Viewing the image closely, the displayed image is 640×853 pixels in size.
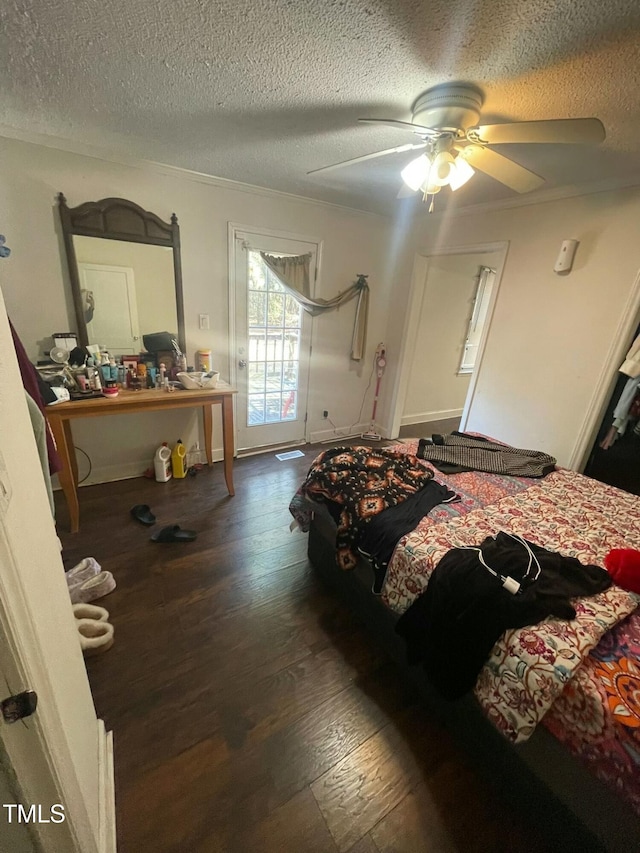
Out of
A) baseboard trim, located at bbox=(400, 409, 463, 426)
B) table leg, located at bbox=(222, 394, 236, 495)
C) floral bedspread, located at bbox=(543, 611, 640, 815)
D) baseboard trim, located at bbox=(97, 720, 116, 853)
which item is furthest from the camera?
baseboard trim, located at bbox=(400, 409, 463, 426)

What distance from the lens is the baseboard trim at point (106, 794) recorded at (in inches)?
36.7

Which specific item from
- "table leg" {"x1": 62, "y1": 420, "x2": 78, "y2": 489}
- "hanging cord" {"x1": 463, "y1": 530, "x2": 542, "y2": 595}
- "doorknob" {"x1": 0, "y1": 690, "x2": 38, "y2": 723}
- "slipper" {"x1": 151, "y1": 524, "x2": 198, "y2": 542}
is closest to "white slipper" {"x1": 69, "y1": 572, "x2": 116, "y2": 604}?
"slipper" {"x1": 151, "y1": 524, "x2": 198, "y2": 542}

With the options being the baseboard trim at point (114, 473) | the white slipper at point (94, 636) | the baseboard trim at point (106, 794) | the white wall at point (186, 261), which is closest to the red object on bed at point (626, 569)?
the baseboard trim at point (106, 794)

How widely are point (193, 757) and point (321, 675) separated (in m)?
0.54

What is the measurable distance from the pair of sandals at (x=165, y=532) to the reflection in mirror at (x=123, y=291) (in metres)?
1.24

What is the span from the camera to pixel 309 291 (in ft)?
10.6

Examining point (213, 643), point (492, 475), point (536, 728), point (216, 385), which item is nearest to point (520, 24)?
point (492, 475)

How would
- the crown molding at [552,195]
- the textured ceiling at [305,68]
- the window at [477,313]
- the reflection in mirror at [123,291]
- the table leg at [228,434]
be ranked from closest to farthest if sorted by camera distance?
the textured ceiling at [305,68], the crown molding at [552,195], the reflection in mirror at [123,291], the table leg at [228,434], the window at [477,313]

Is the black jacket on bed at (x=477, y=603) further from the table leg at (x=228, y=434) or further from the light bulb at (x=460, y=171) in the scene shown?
the table leg at (x=228, y=434)

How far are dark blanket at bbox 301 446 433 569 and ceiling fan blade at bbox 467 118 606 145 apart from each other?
4.90 feet

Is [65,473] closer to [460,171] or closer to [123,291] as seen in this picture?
[123,291]

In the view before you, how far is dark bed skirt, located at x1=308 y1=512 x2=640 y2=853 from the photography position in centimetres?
87

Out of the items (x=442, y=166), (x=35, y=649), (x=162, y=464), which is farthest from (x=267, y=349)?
(x=35, y=649)

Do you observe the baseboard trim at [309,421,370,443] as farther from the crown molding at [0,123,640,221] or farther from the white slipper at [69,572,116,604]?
the white slipper at [69,572,116,604]
